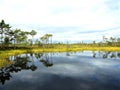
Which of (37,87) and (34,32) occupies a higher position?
(34,32)

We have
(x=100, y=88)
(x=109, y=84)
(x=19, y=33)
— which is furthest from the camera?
(x=19, y=33)

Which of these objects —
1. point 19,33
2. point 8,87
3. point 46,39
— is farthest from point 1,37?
point 8,87

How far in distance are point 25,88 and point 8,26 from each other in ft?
220

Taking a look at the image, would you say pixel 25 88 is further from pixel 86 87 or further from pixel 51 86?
pixel 86 87

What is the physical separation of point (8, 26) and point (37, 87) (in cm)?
6681

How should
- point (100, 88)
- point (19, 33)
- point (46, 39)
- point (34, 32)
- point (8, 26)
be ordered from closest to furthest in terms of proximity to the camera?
point (100, 88) → point (8, 26) → point (19, 33) → point (34, 32) → point (46, 39)

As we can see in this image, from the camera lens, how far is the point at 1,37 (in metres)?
90.4

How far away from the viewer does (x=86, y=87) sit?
2489 cm

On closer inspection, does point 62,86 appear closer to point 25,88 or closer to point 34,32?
point 25,88

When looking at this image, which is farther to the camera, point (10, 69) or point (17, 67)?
point (17, 67)

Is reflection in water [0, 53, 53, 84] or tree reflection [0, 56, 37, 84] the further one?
reflection in water [0, 53, 53, 84]

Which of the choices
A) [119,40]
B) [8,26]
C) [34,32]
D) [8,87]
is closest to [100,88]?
[8,87]

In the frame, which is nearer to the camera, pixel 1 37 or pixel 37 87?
pixel 37 87

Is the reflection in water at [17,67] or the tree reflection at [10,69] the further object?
the reflection in water at [17,67]
